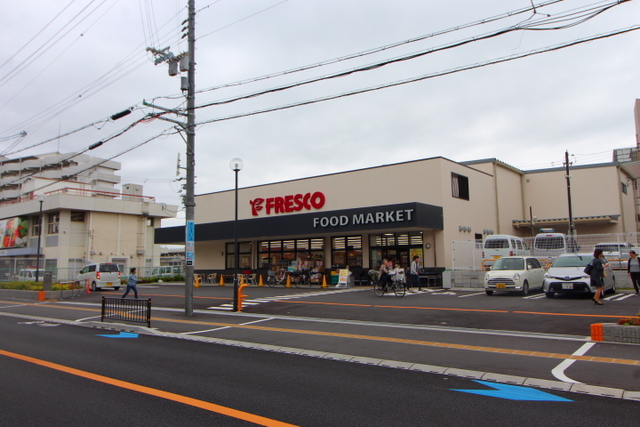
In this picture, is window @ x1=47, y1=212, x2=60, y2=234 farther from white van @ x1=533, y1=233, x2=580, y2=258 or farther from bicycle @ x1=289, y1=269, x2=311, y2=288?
white van @ x1=533, y1=233, x2=580, y2=258

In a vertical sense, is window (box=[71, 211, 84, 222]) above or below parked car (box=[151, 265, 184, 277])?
above

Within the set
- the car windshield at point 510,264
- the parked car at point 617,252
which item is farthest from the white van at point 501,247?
the car windshield at point 510,264

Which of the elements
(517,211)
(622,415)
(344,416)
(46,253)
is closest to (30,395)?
(344,416)

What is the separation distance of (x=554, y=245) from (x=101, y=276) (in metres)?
28.2

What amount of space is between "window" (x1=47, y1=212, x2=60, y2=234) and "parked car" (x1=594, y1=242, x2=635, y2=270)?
155 ft

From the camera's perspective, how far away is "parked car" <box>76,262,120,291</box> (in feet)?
102

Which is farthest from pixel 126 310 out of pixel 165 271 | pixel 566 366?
pixel 165 271

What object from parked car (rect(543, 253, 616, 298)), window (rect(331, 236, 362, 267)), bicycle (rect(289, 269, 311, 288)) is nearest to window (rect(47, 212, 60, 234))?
bicycle (rect(289, 269, 311, 288))

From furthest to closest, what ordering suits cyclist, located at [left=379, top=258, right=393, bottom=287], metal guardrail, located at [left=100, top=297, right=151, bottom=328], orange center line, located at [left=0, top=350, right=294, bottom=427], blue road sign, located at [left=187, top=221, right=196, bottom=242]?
cyclist, located at [left=379, top=258, right=393, bottom=287] < blue road sign, located at [left=187, top=221, right=196, bottom=242] < metal guardrail, located at [left=100, top=297, right=151, bottom=328] < orange center line, located at [left=0, top=350, right=294, bottom=427]

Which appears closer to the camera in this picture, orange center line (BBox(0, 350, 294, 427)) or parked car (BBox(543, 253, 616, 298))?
orange center line (BBox(0, 350, 294, 427))

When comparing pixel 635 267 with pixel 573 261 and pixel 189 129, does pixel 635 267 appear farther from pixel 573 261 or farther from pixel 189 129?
pixel 189 129

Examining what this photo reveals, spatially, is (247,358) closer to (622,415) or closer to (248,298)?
(622,415)

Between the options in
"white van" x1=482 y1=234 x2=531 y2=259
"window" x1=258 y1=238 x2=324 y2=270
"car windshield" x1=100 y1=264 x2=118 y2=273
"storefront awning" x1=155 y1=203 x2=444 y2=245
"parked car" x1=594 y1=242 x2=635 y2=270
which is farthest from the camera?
"car windshield" x1=100 y1=264 x2=118 y2=273

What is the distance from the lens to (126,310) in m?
14.8
